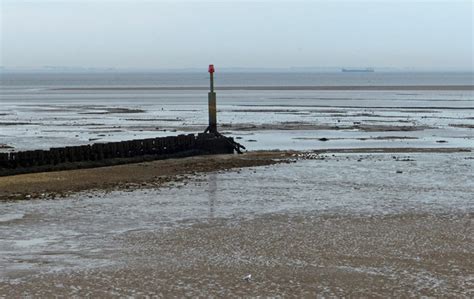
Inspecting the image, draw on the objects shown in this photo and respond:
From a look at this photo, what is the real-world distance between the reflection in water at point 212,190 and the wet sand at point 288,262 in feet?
5.21

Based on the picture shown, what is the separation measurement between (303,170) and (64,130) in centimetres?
2372

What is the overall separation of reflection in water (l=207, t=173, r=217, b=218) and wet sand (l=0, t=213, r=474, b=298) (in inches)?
62.5

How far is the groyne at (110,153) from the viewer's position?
2548 centimetres

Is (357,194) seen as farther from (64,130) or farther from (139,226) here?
(64,130)

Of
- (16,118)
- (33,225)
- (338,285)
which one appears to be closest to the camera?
(338,285)

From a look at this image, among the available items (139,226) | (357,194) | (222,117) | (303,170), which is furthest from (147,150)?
(222,117)

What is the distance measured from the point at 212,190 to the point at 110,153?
24.0 feet

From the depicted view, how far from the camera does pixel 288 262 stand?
14094 mm

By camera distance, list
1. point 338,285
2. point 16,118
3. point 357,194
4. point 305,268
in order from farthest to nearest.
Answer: point 16,118 < point 357,194 < point 305,268 < point 338,285

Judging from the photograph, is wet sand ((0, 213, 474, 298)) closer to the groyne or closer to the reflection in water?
the reflection in water

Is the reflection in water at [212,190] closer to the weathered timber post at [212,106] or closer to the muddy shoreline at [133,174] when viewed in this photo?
the muddy shoreline at [133,174]

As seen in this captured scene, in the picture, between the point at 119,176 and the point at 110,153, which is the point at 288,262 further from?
the point at 110,153

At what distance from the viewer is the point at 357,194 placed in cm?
2205

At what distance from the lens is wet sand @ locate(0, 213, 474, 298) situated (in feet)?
40.7
